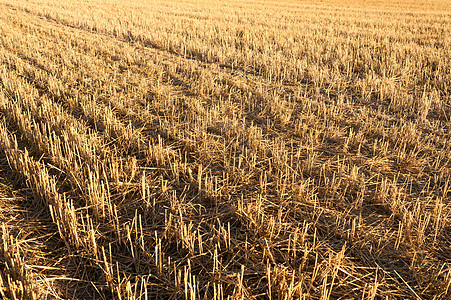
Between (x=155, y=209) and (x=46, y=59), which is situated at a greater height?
(x=46, y=59)

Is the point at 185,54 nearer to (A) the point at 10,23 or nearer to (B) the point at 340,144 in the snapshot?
(B) the point at 340,144

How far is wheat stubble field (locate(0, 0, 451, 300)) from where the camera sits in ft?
8.23

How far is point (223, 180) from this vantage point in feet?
11.6

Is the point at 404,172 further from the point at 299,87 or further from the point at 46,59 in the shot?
the point at 46,59

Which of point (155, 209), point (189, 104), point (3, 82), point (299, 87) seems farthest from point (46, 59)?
point (155, 209)

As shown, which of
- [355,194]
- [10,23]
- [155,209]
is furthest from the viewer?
[10,23]

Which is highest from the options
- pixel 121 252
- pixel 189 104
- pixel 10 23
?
pixel 10 23

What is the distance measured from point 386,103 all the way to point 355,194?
3530 mm

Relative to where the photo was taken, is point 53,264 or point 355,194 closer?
point 53,264

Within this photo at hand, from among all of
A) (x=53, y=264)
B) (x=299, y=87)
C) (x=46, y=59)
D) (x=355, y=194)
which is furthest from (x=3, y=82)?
(x=355, y=194)

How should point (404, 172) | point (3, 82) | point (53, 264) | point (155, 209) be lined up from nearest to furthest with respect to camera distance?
point (53, 264) < point (155, 209) < point (404, 172) < point (3, 82)

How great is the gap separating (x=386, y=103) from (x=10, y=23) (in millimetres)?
14107

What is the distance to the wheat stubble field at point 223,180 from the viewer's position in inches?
98.8

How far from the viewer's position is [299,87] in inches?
278
